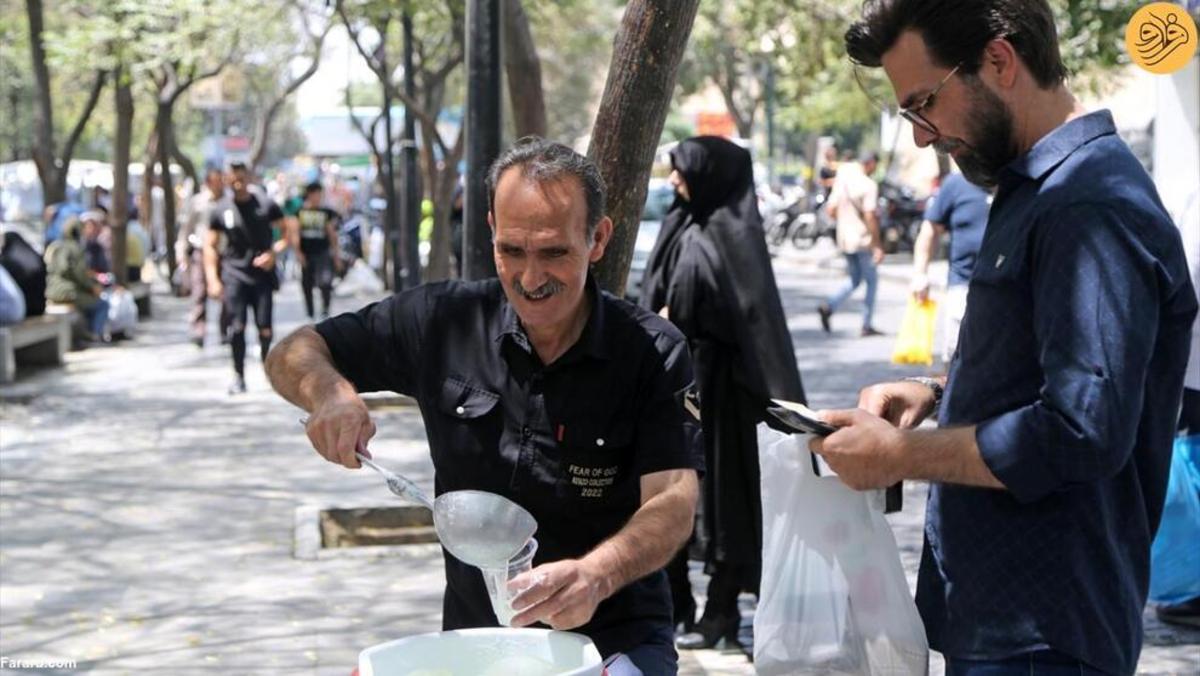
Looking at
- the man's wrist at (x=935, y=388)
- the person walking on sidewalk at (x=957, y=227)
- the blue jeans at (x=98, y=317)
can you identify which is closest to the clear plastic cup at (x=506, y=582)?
the man's wrist at (x=935, y=388)

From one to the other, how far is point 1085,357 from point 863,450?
0.38m

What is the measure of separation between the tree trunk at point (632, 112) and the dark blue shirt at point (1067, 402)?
9.47ft

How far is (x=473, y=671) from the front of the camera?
273 cm

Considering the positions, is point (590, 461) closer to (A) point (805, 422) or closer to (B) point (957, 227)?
(A) point (805, 422)

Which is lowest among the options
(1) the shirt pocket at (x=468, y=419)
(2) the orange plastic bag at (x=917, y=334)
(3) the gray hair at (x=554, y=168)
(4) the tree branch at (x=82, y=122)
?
(2) the orange plastic bag at (x=917, y=334)

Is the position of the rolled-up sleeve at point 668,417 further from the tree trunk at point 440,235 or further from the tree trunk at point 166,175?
the tree trunk at point 166,175

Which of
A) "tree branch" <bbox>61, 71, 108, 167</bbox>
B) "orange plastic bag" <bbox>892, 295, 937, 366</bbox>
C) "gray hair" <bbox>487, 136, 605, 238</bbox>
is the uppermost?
"gray hair" <bbox>487, 136, 605, 238</bbox>

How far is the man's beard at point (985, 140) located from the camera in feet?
8.86

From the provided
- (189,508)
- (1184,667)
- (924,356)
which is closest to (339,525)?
(189,508)

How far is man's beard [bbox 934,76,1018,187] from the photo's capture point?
2.70 metres

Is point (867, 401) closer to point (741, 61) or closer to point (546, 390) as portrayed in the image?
point (546, 390)

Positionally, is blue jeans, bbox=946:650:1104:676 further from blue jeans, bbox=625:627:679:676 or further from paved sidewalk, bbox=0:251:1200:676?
paved sidewalk, bbox=0:251:1200:676

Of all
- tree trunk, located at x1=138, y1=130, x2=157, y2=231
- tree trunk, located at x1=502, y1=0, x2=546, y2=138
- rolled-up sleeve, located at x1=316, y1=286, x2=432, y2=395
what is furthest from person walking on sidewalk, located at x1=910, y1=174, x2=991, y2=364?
tree trunk, located at x1=138, y1=130, x2=157, y2=231

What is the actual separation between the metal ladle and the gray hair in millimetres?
612
